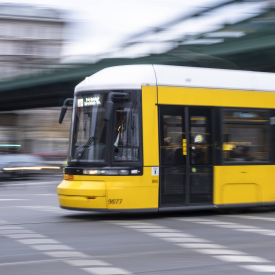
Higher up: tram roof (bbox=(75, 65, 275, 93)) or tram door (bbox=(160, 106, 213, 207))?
tram roof (bbox=(75, 65, 275, 93))

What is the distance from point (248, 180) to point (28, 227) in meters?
4.22

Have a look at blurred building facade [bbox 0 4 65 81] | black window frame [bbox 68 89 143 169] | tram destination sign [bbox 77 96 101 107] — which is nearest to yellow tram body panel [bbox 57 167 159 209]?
black window frame [bbox 68 89 143 169]

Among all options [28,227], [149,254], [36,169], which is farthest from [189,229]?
[36,169]

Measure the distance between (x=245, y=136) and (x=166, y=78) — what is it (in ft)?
6.39

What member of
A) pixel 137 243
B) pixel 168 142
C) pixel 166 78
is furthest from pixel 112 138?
pixel 137 243

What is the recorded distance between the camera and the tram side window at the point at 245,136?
376 inches

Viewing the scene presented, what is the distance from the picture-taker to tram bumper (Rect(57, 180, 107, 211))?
8.56 meters

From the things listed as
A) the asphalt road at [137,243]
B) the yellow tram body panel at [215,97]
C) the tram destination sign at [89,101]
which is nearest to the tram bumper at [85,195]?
the asphalt road at [137,243]

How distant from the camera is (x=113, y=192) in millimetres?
8570

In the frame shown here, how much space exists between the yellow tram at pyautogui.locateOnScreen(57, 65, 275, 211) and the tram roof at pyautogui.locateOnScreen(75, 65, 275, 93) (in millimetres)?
20

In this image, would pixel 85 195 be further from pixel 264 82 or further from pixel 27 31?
pixel 27 31

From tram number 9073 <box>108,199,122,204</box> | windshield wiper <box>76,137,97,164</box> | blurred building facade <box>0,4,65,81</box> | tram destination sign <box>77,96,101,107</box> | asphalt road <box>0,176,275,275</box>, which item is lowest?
asphalt road <box>0,176,275,275</box>

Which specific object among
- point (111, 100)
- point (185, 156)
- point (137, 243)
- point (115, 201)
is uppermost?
point (111, 100)

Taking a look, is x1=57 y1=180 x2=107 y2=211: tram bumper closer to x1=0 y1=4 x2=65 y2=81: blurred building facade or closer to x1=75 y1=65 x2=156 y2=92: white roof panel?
x1=75 y1=65 x2=156 y2=92: white roof panel
